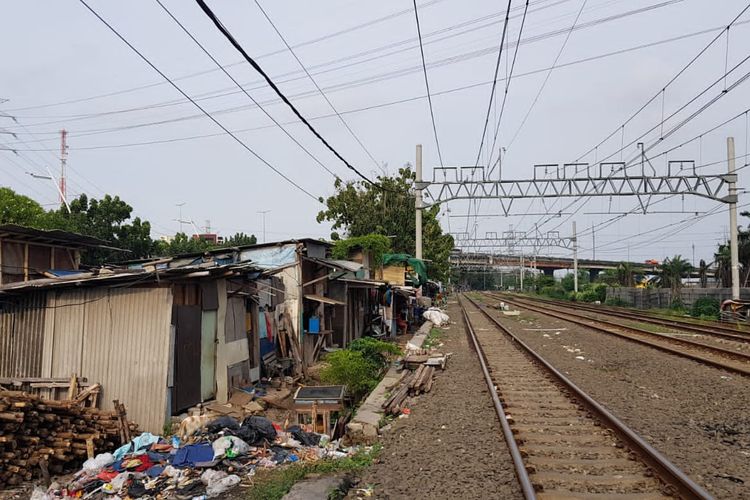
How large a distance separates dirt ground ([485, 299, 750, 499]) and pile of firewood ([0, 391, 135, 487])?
782 centimetres

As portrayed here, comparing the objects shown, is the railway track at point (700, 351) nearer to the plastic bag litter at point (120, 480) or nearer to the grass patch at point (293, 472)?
the grass patch at point (293, 472)

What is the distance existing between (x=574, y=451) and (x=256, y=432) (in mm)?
4449

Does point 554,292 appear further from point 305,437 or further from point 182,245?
point 305,437

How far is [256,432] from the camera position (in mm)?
8328

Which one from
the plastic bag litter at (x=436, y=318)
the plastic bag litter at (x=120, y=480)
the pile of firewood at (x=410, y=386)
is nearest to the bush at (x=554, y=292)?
the plastic bag litter at (x=436, y=318)

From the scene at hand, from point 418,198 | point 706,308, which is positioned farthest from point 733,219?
point 418,198

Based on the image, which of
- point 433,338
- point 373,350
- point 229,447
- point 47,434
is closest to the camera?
point 229,447

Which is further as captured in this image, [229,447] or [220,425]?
[220,425]

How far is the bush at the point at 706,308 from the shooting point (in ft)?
100

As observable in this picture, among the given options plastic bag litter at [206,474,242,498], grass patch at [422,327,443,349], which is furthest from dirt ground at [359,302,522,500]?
grass patch at [422,327,443,349]

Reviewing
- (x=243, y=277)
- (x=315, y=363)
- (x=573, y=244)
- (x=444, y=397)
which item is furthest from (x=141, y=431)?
(x=573, y=244)

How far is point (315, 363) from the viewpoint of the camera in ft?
57.4

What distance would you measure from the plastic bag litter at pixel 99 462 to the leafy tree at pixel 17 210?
2253 centimetres

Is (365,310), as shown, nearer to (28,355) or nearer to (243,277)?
(243,277)
